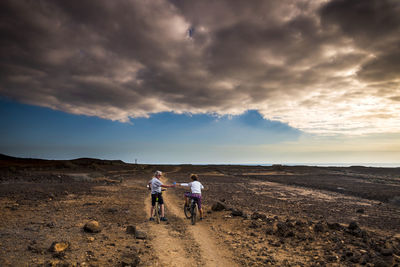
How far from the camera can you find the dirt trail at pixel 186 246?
755 cm

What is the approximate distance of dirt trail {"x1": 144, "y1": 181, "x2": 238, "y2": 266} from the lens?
24.8 feet

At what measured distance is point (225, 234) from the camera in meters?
10.5

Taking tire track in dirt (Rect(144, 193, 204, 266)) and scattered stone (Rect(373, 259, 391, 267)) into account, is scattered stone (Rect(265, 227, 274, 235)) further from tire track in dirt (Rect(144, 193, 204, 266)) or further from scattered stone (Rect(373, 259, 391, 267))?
scattered stone (Rect(373, 259, 391, 267))

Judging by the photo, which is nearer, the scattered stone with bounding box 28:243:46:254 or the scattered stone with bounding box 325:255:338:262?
the scattered stone with bounding box 28:243:46:254

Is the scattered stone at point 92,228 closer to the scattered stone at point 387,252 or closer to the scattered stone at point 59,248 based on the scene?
the scattered stone at point 59,248

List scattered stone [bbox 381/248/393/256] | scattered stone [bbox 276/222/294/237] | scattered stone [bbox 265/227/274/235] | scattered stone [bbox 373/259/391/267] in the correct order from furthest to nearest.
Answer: scattered stone [bbox 265/227/274/235]
scattered stone [bbox 276/222/294/237]
scattered stone [bbox 381/248/393/256]
scattered stone [bbox 373/259/391/267]

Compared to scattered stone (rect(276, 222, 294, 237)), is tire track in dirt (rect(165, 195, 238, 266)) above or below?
below

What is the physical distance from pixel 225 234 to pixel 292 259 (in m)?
3.30

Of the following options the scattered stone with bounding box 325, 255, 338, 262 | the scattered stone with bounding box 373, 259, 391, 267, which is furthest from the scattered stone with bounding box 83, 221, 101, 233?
the scattered stone with bounding box 373, 259, 391, 267

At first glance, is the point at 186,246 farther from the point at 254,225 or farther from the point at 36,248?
the point at 36,248

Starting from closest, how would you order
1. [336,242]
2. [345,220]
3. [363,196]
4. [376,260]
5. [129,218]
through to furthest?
[376,260] → [336,242] → [129,218] → [345,220] → [363,196]

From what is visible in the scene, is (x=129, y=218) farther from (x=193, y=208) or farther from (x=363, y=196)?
(x=363, y=196)

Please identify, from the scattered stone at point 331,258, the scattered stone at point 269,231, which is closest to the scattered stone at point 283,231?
the scattered stone at point 269,231

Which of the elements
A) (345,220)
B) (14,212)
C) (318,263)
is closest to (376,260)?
(318,263)
